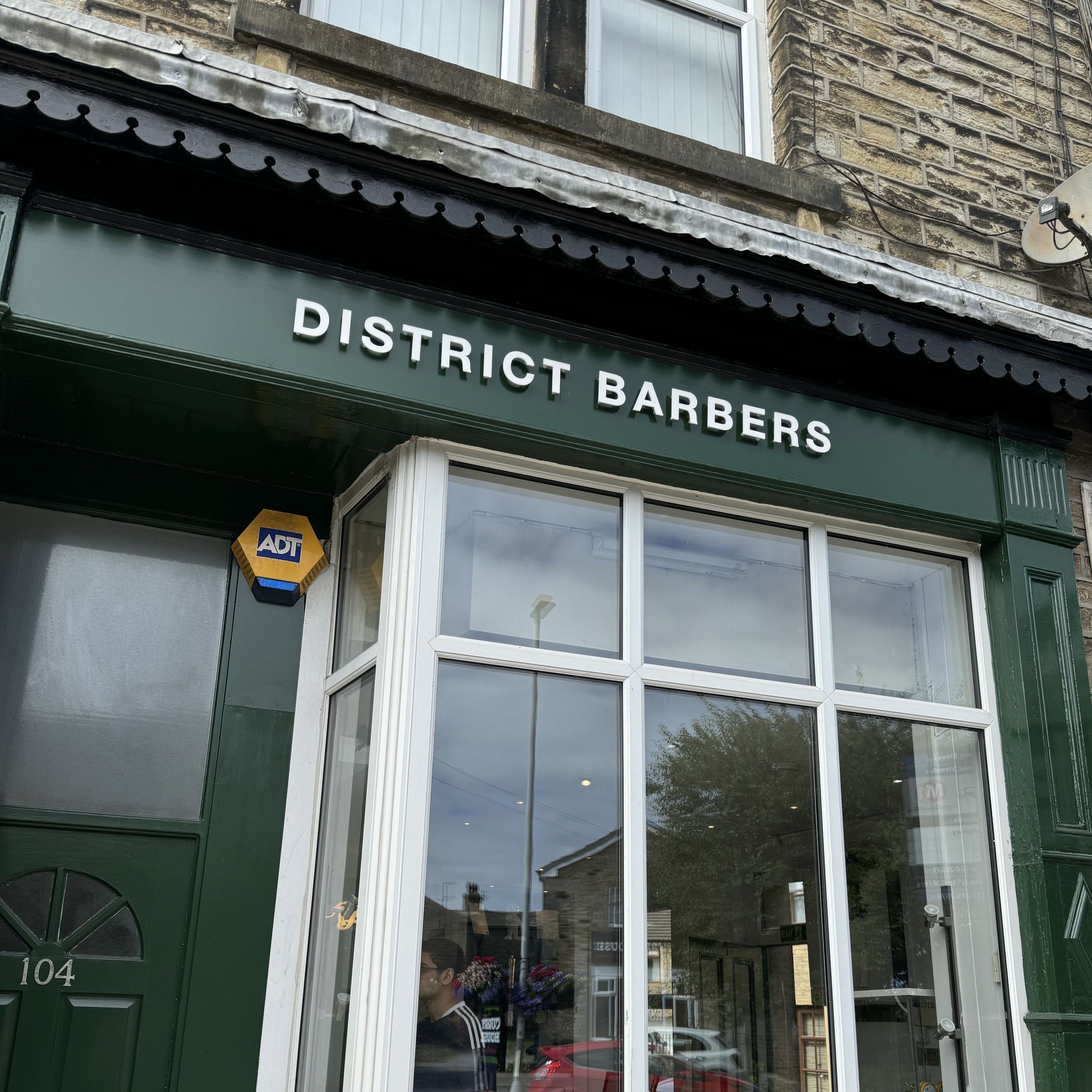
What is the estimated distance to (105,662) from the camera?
15.4 feet

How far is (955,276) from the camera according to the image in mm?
5445

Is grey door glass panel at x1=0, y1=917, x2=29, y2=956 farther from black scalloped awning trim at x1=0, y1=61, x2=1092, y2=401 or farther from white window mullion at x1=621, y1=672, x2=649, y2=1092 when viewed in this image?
black scalloped awning trim at x1=0, y1=61, x2=1092, y2=401

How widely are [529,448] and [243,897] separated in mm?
2055

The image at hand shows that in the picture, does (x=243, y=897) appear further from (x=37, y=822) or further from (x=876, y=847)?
(x=876, y=847)

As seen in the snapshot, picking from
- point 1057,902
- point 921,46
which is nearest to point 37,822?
point 1057,902

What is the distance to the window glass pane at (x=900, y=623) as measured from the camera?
16.3 ft

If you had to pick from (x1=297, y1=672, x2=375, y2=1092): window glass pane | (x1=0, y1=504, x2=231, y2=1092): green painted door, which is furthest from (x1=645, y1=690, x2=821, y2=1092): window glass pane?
(x1=0, y1=504, x2=231, y2=1092): green painted door

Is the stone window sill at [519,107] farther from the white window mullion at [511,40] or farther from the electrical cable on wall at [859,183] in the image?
the white window mullion at [511,40]

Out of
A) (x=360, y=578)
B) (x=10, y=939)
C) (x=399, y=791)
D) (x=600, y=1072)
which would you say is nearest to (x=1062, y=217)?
(x=360, y=578)

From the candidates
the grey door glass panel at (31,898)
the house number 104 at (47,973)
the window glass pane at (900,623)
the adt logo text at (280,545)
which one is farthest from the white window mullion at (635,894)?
the grey door glass panel at (31,898)

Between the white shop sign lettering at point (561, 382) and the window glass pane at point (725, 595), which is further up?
the white shop sign lettering at point (561, 382)

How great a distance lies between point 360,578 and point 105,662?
1068 mm

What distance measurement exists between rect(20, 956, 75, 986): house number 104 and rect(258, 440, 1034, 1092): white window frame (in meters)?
→ 0.72

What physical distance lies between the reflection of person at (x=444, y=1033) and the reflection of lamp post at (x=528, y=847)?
0.13m
